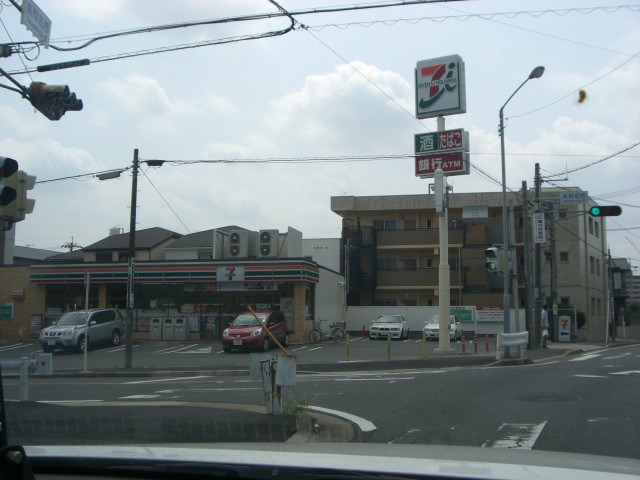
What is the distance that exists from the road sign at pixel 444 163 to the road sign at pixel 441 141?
193 mm

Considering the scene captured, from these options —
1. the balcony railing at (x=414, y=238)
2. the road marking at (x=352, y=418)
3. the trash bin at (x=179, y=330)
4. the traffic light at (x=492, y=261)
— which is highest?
the balcony railing at (x=414, y=238)

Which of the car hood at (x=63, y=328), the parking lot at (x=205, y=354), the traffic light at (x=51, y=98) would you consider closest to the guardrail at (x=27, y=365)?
the traffic light at (x=51, y=98)

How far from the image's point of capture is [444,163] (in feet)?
82.7

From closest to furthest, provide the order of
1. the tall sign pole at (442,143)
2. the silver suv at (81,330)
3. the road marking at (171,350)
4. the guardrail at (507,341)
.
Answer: the guardrail at (507,341), the tall sign pole at (442,143), the silver suv at (81,330), the road marking at (171,350)

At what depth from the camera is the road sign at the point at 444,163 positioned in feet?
81.5

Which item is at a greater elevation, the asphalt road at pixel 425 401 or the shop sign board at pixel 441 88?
the shop sign board at pixel 441 88

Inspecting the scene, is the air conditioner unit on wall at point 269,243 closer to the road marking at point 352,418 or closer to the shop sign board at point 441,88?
the shop sign board at point 441,88

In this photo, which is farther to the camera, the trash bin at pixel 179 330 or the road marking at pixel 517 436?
the trash bin at pixel 179 330

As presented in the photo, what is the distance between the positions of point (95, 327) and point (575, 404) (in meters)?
25.6

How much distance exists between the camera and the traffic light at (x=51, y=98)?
11242 mm

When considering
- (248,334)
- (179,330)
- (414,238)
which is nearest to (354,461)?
(248,334)

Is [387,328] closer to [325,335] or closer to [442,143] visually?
[325,335]

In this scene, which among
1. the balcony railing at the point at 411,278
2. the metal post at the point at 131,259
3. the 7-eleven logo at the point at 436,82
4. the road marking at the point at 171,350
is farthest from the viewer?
the balcony railing at the point at 411,278

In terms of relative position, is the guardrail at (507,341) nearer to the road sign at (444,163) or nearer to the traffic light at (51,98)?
the road sign at (444,163)
